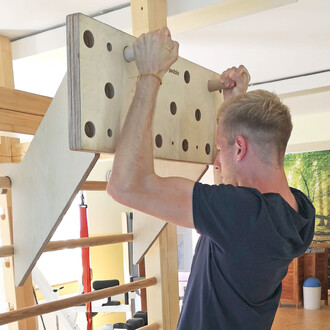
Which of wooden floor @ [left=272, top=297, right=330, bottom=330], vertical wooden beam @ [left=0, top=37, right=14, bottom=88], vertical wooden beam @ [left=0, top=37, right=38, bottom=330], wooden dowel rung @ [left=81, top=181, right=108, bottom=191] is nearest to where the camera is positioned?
wooden dowel rung @ [left=81, top=181, right=108, bottom=191]

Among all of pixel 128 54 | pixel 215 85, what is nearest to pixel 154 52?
pixel 128 54

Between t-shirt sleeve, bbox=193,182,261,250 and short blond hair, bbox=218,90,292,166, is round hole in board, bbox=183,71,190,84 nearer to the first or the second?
short blond hair, bbox=218,90,292,166

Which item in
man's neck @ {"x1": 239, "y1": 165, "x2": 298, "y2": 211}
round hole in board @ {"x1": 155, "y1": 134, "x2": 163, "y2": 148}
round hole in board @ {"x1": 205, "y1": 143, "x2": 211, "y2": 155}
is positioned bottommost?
man's neck @ {"x1": 239, "y1": 165, "x2": 298, "y2": 211}

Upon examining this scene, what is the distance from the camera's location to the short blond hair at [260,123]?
1.08 meters

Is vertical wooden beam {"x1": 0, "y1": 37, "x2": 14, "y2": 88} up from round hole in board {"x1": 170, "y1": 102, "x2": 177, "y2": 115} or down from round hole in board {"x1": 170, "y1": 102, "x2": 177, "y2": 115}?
up

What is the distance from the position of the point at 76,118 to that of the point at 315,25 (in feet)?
7.35

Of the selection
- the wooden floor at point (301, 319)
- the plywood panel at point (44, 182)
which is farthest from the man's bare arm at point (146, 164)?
the wooden floor at point (301, 319)

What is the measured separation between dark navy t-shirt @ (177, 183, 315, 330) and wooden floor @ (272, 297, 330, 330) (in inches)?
178

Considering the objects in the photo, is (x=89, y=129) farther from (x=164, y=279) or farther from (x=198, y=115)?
(x=164, y=279)

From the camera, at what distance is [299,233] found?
46.4 inches

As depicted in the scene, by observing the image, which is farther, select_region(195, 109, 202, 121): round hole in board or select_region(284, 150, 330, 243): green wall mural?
select_region(284, 150, 330, 243): green wall mural

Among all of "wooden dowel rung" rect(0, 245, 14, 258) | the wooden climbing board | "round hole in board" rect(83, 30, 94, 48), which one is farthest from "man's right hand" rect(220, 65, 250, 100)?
"wooden dowel rung" rect(0, 245, 14, 258)

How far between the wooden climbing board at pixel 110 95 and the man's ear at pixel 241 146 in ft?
0.66

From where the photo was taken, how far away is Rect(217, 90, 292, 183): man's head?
1.08 m
